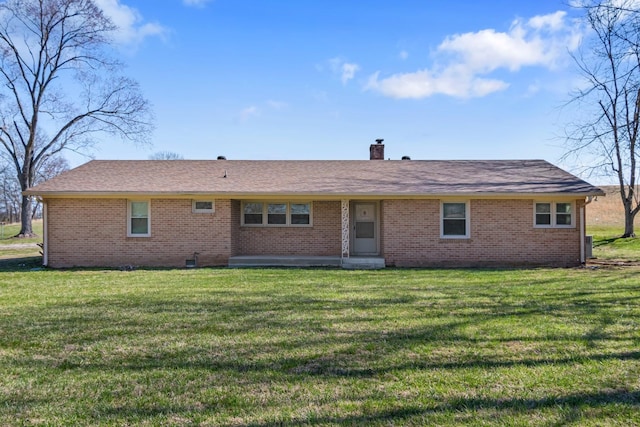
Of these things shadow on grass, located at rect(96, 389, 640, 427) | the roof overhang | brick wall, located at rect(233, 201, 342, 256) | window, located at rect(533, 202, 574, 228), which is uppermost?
the roof overhang

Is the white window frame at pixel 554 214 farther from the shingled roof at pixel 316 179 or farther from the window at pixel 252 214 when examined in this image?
the window at pixel 252 214

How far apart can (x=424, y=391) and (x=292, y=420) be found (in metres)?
1.31

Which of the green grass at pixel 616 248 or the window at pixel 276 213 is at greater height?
the window at pixel 276 213

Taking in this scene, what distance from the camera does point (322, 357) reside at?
5.35 m

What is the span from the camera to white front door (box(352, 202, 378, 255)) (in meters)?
16.6

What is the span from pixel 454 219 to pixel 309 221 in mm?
4831

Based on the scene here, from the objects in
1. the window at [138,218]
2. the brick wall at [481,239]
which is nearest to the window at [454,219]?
the brick wall at [481,239]

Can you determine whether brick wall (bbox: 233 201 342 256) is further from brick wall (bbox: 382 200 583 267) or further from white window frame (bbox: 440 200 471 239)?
white window frame (bbox: 440 200 471 239)

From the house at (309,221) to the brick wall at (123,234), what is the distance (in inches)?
1.3

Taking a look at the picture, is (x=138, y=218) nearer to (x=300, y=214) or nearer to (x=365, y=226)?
(x=300, y=214)

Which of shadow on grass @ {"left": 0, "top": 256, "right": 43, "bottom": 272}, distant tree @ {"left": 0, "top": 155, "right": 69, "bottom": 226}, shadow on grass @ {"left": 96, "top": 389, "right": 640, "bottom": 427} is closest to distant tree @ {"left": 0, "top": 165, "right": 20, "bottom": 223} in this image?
distant tree @ {"left": 0, "top": 155, "right": 69, "bottom": 226}

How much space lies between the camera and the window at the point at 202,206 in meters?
15.2

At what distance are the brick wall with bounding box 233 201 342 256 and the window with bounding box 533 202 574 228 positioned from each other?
643cm

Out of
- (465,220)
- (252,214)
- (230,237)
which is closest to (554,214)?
(465,220)
